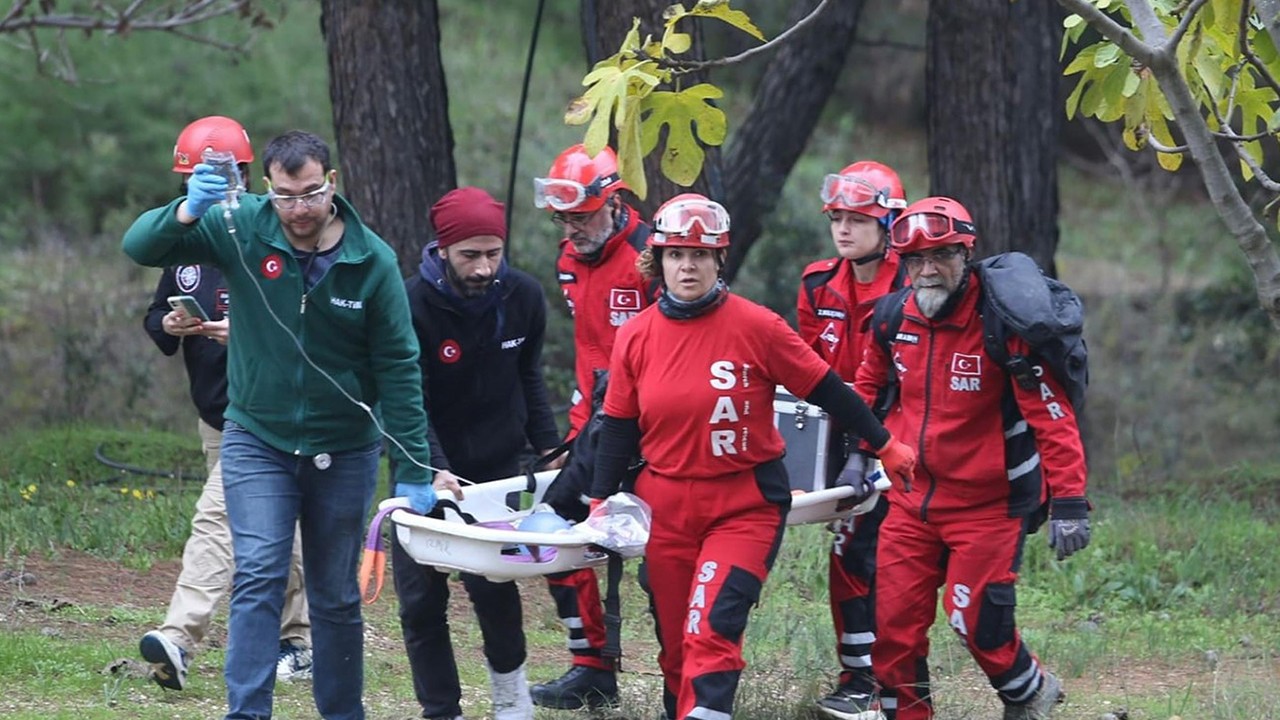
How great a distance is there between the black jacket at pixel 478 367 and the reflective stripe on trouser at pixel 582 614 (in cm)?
73

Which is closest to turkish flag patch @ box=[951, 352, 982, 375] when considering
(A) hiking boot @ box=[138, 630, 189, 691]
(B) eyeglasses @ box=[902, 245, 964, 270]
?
(B) eyeglasses @ box=[902, 245, 964, 270]

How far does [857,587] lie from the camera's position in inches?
268

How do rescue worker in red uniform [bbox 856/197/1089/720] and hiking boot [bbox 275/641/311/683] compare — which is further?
hiking boot [bbox 275/641/311/683]

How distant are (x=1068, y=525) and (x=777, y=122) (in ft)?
22.8

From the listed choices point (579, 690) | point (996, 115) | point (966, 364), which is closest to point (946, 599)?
point (966, 364)

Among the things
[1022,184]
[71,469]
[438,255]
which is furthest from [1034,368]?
[71,469]

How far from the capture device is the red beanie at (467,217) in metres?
6.16

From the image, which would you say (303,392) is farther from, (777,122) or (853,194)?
(777,122)

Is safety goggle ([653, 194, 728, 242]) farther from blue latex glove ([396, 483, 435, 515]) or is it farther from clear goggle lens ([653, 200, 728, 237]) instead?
blue latex glove ([396, 483, 435, 515])

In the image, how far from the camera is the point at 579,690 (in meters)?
6.94

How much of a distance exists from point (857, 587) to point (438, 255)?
2.08 m

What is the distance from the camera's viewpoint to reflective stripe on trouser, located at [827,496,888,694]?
6.77 m

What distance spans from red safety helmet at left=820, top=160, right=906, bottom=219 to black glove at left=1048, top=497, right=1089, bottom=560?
143cm

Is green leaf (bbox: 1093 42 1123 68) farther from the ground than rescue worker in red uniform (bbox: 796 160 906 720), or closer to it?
farther from the ground
